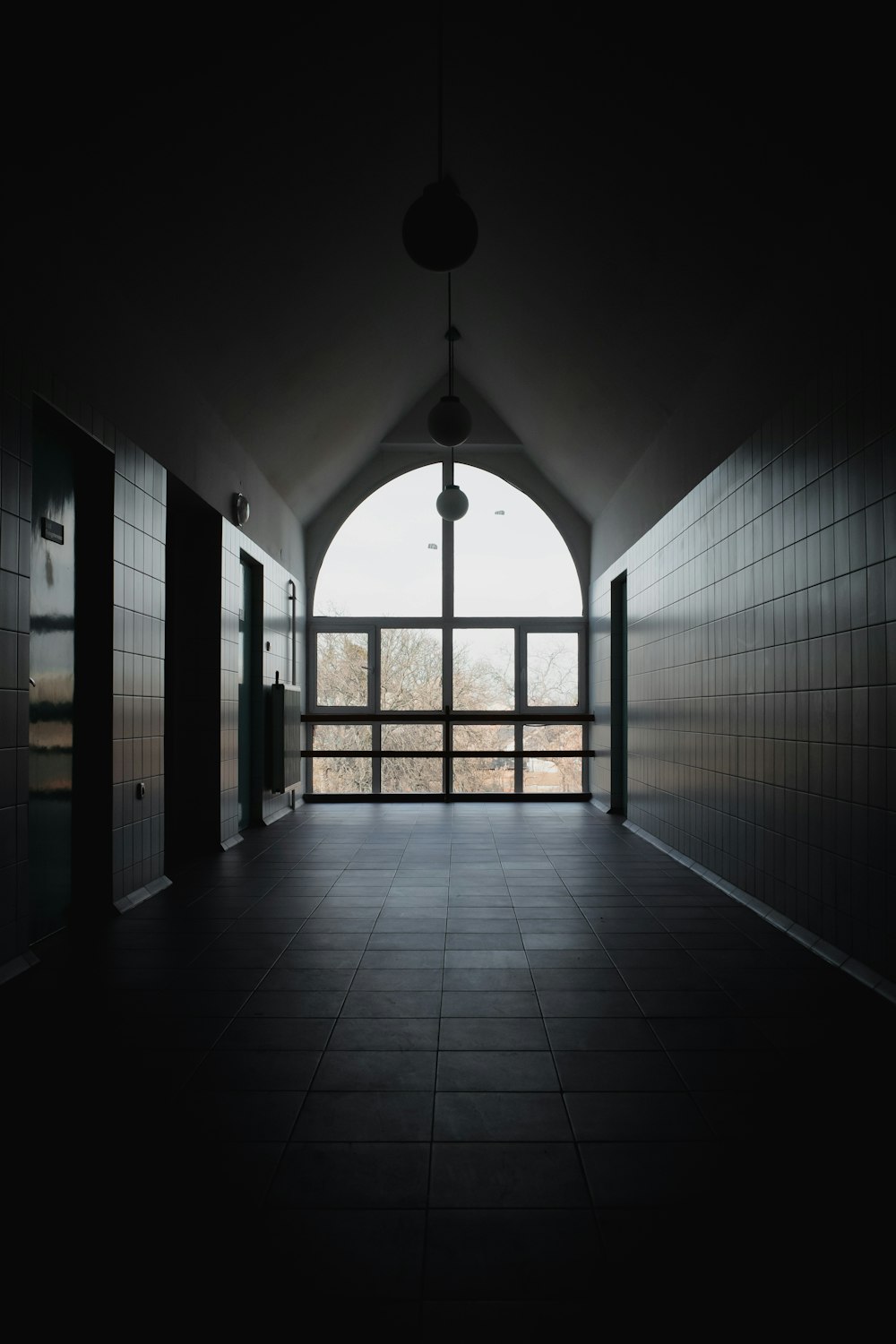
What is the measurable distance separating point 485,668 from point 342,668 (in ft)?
4.80

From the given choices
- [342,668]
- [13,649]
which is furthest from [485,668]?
[13,649]

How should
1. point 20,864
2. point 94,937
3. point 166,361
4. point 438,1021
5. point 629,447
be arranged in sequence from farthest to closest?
1. point 629,447
2. point 166,361
3. point 94,937
4. point 20,864
5. point 438,1021

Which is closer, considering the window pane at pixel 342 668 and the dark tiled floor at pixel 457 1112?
the dark tiled floor at pixel 457 1112

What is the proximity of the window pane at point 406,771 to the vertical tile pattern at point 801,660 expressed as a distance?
3532mm

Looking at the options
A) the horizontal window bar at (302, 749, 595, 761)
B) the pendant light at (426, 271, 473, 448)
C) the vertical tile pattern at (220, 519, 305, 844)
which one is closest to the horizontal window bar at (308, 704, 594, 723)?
the horizontal window bar at (302, 749, 595, 761)

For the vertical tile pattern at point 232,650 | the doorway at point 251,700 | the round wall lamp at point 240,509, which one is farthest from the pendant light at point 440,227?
the doorway at point 251,700

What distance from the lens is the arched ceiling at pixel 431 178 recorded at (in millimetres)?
2639

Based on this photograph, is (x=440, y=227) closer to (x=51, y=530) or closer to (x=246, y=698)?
(x=51, y=530)

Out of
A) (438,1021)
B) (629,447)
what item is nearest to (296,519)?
(629,447)

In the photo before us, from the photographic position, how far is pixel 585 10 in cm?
288

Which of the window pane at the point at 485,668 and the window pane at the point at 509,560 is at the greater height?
Result: the window pane at the point at 509,560

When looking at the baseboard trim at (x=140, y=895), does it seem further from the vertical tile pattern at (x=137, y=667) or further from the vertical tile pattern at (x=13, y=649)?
the vertical tile pattern at (x=13, y=649)

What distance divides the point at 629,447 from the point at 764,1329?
540 cm

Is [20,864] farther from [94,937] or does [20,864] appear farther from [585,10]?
[585,10]
